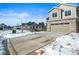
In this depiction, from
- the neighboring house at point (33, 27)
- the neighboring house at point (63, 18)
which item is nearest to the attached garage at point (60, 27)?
the neighboring house at point (63, 18)

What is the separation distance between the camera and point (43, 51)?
1.87 metres

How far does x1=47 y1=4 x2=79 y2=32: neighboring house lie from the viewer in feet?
6.27

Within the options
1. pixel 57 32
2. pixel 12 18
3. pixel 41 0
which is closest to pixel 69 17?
pixel 57 32

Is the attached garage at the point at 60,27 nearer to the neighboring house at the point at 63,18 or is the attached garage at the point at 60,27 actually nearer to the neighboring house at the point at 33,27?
the neighboring house at the point at 63,18

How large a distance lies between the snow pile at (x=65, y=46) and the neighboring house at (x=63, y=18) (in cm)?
10

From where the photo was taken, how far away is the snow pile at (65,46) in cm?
186

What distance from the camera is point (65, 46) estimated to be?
6.19 feet

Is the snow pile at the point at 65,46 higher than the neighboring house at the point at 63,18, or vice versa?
the neighboring house at the point at 63,18

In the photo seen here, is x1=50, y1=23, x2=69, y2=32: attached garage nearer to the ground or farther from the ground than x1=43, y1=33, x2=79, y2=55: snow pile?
farther from the ground

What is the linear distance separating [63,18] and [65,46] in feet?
1.17

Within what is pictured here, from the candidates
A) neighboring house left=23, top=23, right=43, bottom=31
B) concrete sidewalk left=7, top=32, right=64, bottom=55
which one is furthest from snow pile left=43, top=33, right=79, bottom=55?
neighboring house left=23, top=23, right=43, bottom=31

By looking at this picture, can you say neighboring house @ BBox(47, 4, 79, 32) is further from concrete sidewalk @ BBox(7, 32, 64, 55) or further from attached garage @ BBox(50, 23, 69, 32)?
concrete sidewalk @ BBox(7, 32, 64, 55)

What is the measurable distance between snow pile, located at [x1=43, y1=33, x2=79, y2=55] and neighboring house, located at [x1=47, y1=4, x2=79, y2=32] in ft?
0.33
